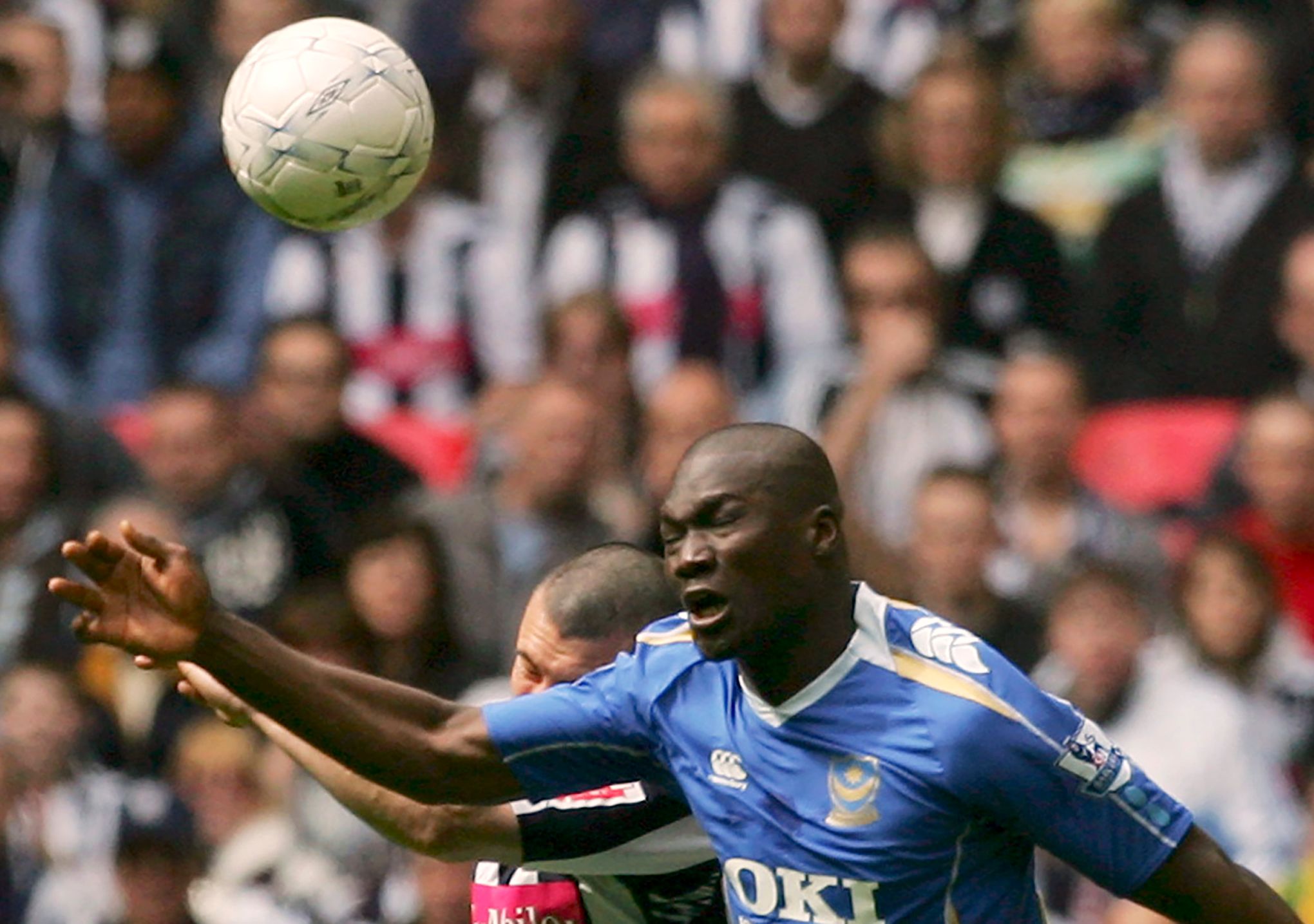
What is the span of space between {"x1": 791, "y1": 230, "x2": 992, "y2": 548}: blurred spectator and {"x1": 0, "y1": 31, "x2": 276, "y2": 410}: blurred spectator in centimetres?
285

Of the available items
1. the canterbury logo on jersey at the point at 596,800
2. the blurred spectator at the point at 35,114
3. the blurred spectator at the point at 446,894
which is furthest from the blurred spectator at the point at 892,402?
the canterbury logo on jersey at the point at 596,800

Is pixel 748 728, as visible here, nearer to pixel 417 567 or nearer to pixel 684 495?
pixel 684 495

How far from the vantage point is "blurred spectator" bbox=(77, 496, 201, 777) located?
1040 centimetres

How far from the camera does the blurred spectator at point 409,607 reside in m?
10.0

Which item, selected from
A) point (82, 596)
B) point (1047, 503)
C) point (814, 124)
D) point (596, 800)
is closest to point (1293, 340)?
point (1047, 503)

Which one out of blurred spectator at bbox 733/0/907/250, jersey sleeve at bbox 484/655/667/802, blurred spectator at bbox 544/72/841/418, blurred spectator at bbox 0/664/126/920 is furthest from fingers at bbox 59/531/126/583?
blurred spectator at bbox 733/0/907/250

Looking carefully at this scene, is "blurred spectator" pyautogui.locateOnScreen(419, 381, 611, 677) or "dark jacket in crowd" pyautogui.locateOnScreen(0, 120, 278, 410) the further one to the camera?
"dark jacket in crowd" pyautogui.locateOnScreen(0, 120, 278, 410)

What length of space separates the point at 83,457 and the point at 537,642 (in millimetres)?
5975

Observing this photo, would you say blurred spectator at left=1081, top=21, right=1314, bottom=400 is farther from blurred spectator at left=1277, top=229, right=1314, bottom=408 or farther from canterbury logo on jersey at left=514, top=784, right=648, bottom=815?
canterbury logo on jersey at left=514, top=784, right=648, bottom=815

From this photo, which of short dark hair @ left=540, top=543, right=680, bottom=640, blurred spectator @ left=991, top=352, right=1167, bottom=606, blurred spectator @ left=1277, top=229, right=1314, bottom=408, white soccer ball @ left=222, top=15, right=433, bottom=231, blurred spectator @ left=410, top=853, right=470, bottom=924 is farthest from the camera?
blurred spectator @ left=1277, top=229, right=1314, bottom=408

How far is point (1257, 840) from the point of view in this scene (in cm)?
918

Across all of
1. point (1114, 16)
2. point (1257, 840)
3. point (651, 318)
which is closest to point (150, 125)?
point (651, 318)

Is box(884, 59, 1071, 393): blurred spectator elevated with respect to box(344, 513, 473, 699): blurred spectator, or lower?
elevated

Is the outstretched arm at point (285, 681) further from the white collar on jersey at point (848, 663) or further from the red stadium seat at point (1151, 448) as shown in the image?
the red stadium seat at point (1151, 448)
